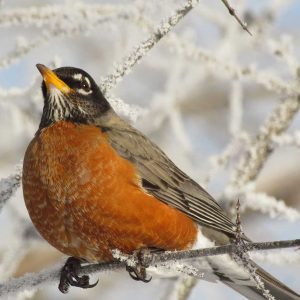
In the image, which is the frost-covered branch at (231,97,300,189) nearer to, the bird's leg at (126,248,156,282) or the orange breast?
the orange breast

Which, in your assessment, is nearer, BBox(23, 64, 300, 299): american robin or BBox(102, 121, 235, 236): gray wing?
BBox(23, 64, 300, 299): american robin

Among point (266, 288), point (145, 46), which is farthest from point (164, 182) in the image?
point (145, 46)

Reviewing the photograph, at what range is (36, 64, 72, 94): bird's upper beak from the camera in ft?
16.4

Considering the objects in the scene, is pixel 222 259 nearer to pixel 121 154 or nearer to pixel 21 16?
pixel 121 154

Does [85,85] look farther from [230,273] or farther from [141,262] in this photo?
[230,273]

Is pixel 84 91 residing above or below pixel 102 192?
above

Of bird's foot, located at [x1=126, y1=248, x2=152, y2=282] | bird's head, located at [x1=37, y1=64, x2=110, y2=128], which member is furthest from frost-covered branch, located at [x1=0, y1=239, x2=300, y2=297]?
bird's head, located at [x1=37, y1=64, x2=110, y2=128]

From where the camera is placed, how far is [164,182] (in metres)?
5.24

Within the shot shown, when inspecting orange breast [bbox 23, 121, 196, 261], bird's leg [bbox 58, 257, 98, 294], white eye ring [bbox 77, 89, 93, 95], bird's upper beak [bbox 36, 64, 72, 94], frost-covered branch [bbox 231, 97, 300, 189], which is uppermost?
frost-covered branch [bbox 231, 97, 300, 189]

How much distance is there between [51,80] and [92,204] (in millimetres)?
853

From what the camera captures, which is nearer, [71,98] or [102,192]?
[102,192]

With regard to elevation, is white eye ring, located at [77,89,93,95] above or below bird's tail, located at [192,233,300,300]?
above

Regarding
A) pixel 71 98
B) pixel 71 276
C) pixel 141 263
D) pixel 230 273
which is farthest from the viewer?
pixel 230 273

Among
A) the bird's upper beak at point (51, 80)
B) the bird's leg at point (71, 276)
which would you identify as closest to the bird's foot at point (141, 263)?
the bird's leg at point (71, 276)
